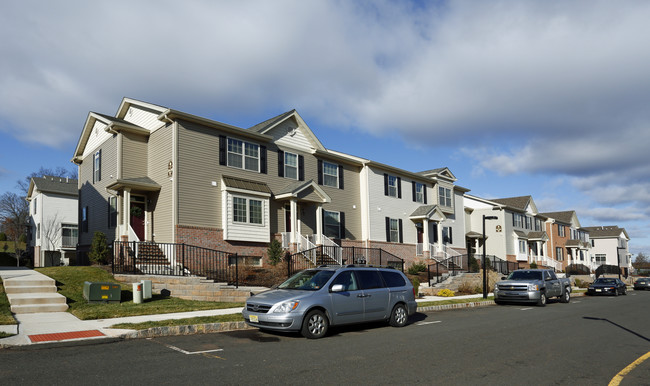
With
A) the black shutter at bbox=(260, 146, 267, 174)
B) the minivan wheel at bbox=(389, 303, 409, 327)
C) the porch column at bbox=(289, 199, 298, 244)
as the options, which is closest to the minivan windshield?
the minivan wheel at bbox=(389, 303, 409, 327)

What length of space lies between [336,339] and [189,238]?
11856 mm

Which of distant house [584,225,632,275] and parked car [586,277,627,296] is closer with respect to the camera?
parked car [586,277,627,296]

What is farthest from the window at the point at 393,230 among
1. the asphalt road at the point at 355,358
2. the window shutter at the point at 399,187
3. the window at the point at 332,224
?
the asphalt road at the point at 355,358

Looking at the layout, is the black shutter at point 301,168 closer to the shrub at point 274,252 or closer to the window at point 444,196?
the shrub at point 274,252

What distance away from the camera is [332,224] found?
28797mm

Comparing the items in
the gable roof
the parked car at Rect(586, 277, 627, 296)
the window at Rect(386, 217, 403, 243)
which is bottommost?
the parked car at Rect(586, 277, 627, 296)

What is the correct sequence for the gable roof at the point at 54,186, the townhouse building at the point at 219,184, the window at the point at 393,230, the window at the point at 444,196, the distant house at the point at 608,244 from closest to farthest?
the townhouse building at the point at 219,184
the window at the point at 393,230
the window at the point at 444,196
the gable roof at the point at 54,186
the distant house at the point at 608,244

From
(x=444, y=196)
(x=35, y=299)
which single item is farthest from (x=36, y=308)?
(x=444, y=196)

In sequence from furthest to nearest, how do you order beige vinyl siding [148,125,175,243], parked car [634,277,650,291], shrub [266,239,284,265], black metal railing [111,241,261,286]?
parked car [634,277,650,291] → shrub [266,239,284,265] → beige vinyl siding [148,125,175,243] → black metal railing [111,241,261,286]

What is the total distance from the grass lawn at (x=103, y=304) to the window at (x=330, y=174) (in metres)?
14.0

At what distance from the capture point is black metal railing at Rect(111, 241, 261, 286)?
18422 mm

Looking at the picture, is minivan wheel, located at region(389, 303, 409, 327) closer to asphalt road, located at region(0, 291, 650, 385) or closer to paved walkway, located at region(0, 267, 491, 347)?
asphalt road, located at region(0, 291, 650, 385)

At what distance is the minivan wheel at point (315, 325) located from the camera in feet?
34.6

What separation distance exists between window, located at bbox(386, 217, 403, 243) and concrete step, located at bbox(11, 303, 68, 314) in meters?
22.1
